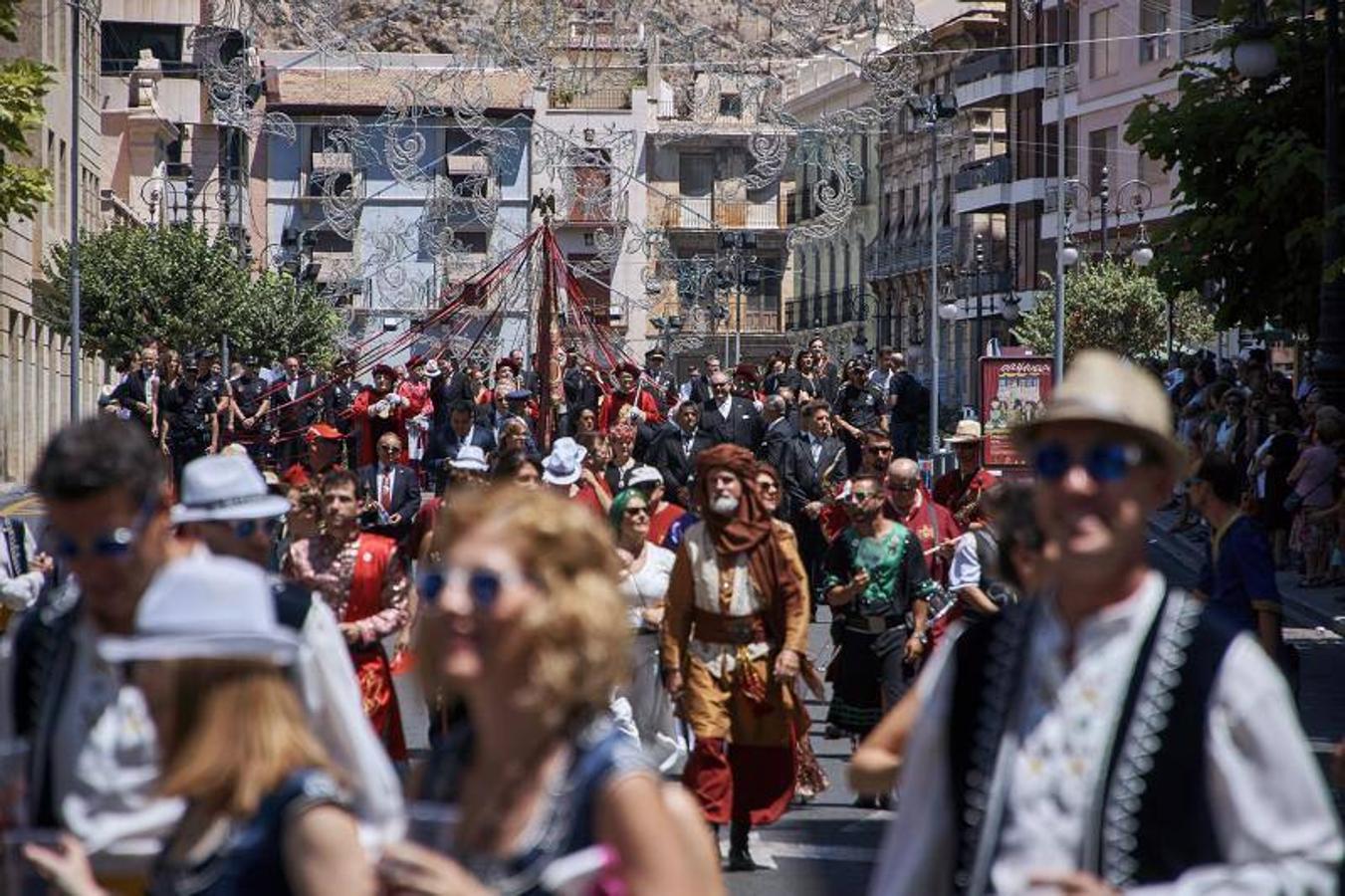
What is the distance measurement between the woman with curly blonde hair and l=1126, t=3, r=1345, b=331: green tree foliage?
20740 millimetres

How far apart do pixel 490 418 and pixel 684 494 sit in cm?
1174

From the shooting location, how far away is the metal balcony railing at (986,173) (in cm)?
7612

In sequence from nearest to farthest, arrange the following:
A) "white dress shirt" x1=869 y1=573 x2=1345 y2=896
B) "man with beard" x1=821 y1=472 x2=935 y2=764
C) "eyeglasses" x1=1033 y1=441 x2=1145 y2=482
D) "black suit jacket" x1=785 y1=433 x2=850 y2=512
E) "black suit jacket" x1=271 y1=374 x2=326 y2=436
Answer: "white dress shirt" x1=869 y1=573 x2=1345 y2=896
"eyeglasses" x1=1033 y1=441 x2=1145 y2=482
"man with beard" x1=821 y1=472 x2=935 y2=764
"black suit jacket" x1=785 y1=433 x2=850 y2=512
"black suit jacket" x1=271 y1=374 x2=326 y2=436

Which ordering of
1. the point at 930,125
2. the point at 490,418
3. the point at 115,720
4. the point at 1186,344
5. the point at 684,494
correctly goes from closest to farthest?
the point at 115,720 → the point at 684,494 → the point at 490,418 → the point at 930,125 → the point at 1186,344

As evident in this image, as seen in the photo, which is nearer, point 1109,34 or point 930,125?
point 930,125

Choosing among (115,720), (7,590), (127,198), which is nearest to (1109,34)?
(127,198)

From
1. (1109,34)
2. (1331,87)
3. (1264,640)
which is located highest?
(1109,34)

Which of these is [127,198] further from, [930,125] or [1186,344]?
[930,125]

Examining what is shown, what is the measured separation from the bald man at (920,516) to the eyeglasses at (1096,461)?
9.50 meters

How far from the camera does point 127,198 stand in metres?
74.1

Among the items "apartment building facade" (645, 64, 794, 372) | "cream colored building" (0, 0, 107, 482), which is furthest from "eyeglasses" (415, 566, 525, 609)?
"cream colored building" (0, 0, 107, 482)

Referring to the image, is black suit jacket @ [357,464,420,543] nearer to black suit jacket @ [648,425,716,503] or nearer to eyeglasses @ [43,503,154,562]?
black suit jacket @ [648,425,716,503]

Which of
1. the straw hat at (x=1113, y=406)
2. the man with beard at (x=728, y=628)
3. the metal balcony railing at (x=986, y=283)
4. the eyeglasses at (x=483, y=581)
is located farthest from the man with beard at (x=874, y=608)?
the metal balcony railing at (x=986, y=283)

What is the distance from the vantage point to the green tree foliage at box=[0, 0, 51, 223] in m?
21.5
